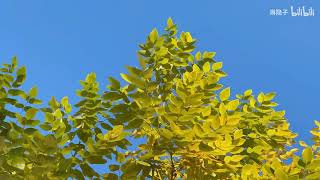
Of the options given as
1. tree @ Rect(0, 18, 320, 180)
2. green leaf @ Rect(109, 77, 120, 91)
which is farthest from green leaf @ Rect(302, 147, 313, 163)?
green leaf @ Rect(109, 77, 120, 91)

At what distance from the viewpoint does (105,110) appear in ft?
17.9

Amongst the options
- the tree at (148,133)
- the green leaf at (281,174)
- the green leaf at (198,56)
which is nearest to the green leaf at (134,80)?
the tree at (148,133)

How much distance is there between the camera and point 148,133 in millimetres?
4777

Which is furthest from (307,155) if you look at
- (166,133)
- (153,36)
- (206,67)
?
(206,67)

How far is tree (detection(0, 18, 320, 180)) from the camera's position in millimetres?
4270

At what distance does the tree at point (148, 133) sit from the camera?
14.0 ft

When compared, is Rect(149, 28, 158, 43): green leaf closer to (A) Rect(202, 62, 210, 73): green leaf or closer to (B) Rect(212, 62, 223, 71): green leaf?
(A) Rect(202, 62, 210, 73): green leaf

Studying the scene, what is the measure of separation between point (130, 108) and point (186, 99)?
596mm

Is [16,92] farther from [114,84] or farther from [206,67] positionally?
[206,67]

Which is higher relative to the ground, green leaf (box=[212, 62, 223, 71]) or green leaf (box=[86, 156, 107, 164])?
green leaf (box=[212, 62, 223, 71])

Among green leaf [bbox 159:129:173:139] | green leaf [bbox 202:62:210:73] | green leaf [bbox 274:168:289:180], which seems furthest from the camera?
green leaf [bbox 202:62:210:73]

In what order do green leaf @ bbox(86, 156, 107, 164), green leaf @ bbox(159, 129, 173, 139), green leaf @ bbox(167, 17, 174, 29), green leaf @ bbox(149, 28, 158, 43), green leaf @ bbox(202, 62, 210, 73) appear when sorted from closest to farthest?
green leaf @ bbox(159, 129, 173, 139), green leaf @ bbox(86, 156, 107, 164), green leaf @ bbox(149, 28, 158, 43), green leaf @ bbox(202, 62, 210, 73), green leaf @ bbox(167, 17, 174, 29)

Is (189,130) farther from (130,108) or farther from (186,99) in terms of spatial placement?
(130,108)

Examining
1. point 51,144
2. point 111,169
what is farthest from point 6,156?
point 111,169
